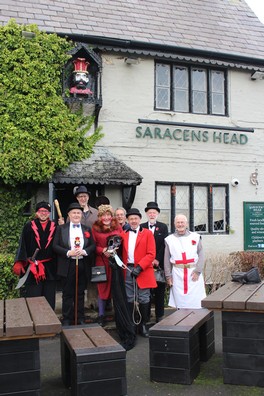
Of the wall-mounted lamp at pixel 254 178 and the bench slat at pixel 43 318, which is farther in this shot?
the wall-mounted lamp at pixel 254 178

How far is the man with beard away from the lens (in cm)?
658

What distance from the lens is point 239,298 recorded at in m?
4.86

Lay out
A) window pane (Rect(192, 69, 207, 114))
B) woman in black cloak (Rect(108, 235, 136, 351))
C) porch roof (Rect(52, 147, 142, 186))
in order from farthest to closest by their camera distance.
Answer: window pane (Rect(192, 69, 207, 114))
porch roof (Rect(52, 147, 142, 186))
woman in black cloak (Rect(108, 235, 136, 351))

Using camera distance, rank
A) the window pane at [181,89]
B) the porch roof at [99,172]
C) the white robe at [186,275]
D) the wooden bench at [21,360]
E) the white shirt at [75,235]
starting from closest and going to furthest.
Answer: the wooden bench at [21,360] → the white shirt at [75,235] → the white robe at [186,275] → the porch roof at [99,172] → the window pane at [181,89]

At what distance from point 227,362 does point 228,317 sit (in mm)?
476

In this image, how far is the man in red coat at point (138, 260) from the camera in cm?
661

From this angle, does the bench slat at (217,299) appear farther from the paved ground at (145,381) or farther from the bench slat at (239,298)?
the paved ground at (145,381)

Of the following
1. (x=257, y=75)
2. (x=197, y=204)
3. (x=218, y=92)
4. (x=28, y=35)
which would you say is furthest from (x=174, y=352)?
(x=257, y=75)

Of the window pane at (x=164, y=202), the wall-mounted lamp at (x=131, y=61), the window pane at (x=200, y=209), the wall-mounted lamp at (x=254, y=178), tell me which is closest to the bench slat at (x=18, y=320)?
the window pane at (x=164, y=202)

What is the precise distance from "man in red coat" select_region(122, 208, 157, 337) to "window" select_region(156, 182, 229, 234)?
4010 millimetres

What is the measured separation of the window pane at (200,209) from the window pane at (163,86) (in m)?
2.13

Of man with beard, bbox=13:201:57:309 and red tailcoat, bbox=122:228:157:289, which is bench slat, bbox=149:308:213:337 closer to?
red tailcoat, bbox=122:228:157:289

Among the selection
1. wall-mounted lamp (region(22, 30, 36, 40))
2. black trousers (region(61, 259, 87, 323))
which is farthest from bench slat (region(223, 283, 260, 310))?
wall-mounted lamp (region(22, 30, 36, 40))

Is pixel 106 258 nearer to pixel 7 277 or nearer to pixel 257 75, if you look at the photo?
pixel 7 277
